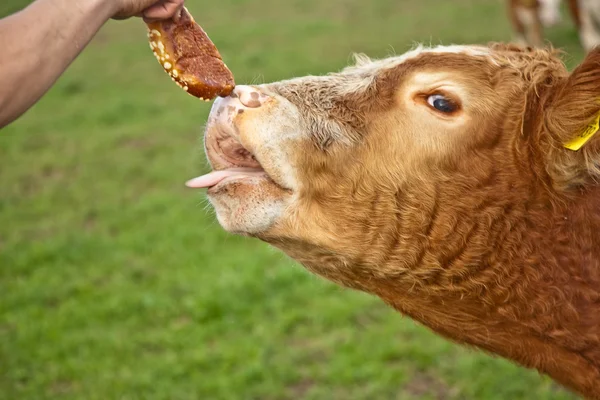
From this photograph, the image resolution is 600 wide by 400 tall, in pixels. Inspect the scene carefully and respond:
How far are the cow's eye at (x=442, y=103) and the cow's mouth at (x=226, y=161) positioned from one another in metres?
0.54

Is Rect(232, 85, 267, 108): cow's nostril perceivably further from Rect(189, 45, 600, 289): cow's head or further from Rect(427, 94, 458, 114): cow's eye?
Rect(427, 94, 458, 114): cow's eye

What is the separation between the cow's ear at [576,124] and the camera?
2111 millimetres

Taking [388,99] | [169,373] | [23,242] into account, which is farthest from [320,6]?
[388,99]

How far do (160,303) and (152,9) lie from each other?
10.1ft

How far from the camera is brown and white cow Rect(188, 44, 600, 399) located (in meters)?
2.27

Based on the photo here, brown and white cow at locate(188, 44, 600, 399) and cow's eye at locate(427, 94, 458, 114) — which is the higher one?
cow's eye at locate(427, 94, 458, 114)

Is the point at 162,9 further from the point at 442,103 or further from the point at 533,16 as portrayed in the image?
the point at 533,16

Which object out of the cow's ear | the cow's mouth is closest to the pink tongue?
the cow's mouth

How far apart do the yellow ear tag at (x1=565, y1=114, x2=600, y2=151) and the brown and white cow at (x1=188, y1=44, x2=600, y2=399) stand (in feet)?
0.16

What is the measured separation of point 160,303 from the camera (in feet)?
17.3

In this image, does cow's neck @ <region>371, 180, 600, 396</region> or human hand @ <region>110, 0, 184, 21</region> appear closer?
cow's neck @ <region>371, 180, 600, 396</region>

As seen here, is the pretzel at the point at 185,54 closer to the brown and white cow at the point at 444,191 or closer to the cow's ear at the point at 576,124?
the brown and white cow at the point at 444,191

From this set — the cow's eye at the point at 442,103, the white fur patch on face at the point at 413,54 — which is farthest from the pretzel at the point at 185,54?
the cow's eye at the point at 442,103

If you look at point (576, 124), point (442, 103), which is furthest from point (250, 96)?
point (576, 124)
